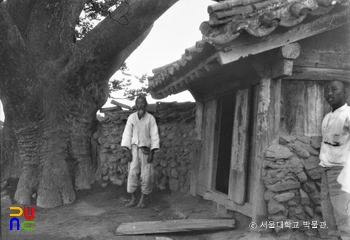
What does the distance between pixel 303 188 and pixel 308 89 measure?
46.9 inches

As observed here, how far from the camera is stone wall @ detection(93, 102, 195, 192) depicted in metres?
6.69

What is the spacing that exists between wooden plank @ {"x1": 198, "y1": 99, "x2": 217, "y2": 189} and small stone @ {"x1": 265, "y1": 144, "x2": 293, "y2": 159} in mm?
1677

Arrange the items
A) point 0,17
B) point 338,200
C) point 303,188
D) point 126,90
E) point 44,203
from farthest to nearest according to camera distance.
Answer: point 126,90 → point 44,203 → point 0,17 → point 303,188 → point 338,200

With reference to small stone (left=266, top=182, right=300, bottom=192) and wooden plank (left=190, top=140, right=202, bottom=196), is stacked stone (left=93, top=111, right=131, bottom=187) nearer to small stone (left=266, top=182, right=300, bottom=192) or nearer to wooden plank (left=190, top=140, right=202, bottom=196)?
wooden plank (left=190, top=140, right=202, bottom=196)

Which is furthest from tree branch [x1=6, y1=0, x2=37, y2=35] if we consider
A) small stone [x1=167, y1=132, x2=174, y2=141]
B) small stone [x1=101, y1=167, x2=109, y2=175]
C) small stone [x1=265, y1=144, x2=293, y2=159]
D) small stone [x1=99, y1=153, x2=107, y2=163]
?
small stone [x1=265, y1=144, x2=293, y2=159]

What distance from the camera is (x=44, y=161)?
6.34 meters

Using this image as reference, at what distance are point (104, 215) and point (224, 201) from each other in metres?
1.96

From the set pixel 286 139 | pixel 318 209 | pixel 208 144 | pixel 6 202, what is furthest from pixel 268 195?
pixel 6 202

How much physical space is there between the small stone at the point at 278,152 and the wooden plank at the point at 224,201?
781 mm

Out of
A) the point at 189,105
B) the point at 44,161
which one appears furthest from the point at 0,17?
the point at 189,105

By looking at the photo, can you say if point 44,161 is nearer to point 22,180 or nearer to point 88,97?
point 22,180

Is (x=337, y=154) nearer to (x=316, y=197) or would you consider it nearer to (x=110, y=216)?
(x=316, y=197)

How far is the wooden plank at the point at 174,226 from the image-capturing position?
436 cm

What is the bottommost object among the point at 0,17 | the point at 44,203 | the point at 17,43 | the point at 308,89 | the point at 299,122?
the point at 44,203
